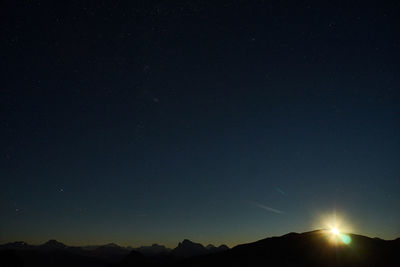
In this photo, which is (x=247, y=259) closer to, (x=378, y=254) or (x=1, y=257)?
(x=378, y=254)

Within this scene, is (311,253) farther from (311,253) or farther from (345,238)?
(345,238)

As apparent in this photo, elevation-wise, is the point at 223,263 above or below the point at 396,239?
below

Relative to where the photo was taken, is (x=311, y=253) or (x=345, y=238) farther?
(x=345, y=238)

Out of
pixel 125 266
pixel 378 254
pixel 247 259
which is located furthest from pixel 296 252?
pixel 125 266

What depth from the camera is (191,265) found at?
90688 millimetres

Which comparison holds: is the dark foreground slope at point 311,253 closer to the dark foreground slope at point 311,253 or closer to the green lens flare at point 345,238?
the dark foreground slope at point 311,253

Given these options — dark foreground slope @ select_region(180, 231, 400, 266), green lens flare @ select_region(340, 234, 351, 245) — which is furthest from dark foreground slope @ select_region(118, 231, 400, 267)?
green lens flare @ select_region(340, 234, 351, 245)

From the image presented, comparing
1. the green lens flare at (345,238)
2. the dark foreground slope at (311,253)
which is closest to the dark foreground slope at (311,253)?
the dark foreground slope at (311,253)

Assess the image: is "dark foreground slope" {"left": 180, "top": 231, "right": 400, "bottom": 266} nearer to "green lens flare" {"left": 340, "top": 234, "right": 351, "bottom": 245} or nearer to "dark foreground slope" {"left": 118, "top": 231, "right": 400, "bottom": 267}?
"dark foreground slope" {"left": 118, "top": 231, "right": 400, "bottom": 267}

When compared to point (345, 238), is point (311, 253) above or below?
below

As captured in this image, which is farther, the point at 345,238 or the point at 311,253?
the point at 345,238

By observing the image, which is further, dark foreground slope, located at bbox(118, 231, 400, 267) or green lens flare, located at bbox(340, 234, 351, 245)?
green lens flare, located at bbox(340, 234, 351, 245)

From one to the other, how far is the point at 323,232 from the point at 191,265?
42.0 metres

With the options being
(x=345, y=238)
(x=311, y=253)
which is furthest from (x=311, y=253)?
(x=345, y=238)
